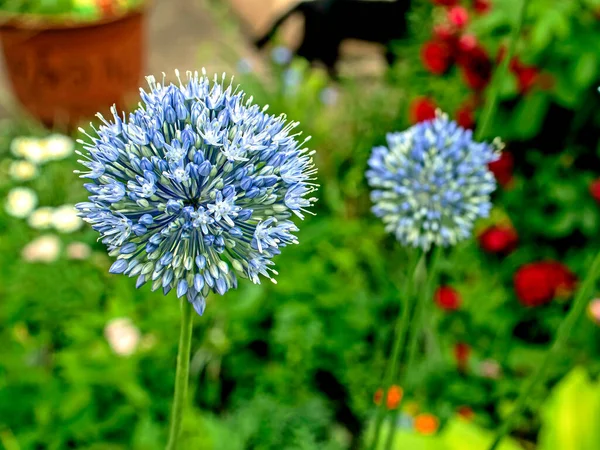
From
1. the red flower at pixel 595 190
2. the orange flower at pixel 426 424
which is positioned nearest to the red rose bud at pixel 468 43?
the red flower at pixel 595 190

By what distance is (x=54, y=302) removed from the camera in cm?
242

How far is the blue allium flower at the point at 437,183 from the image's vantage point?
48.8 inches

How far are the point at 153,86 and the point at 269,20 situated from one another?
4.70 meters

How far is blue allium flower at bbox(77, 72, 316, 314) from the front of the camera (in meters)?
0.85

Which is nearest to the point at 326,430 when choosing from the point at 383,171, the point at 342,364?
the point at 342,364

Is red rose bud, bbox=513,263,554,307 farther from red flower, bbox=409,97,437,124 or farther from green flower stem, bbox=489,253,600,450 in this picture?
Answer: green flower stem, bbox=489,253,600,450

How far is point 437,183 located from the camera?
49.6 inches

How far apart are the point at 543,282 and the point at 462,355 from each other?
0.39 m

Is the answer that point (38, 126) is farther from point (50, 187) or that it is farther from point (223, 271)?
point (223, 271)

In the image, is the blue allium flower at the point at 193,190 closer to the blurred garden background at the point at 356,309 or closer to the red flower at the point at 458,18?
the blurred garden background at the point at 356,309

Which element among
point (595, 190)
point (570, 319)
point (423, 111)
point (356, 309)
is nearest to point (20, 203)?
point (356, 309)

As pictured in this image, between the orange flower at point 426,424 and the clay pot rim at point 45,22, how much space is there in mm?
2741

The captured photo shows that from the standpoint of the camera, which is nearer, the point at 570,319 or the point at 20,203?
the point at 570,319

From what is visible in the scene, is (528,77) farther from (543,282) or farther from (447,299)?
(447,299)
